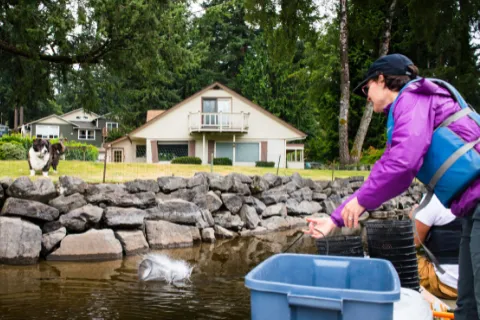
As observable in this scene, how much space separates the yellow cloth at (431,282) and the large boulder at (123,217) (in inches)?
248

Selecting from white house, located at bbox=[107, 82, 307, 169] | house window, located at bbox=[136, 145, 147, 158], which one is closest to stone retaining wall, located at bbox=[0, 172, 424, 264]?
white house, located at bbox=[107, 82, 307, 169]

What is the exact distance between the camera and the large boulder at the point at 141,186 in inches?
415

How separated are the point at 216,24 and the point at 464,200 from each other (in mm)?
44835

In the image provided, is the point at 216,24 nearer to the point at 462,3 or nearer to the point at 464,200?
the point at 462,3

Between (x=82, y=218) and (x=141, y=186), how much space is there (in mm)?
2048

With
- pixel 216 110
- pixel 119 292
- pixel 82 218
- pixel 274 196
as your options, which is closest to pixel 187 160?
pixel 216 110

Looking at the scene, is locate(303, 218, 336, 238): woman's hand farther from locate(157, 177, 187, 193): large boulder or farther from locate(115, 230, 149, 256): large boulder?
locate(157, 177, 187, 193): large boulder

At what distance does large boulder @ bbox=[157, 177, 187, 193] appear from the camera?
1125 cm

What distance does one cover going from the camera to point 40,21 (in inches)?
307

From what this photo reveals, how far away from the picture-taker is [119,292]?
611cm

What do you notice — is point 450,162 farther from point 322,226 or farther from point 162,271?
point 162,271

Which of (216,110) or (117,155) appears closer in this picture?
(216,110)

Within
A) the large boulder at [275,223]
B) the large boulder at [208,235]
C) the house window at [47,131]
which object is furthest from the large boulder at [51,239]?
the house window at [47,131]

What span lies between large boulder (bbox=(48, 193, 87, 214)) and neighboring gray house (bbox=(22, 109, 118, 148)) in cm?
4213
